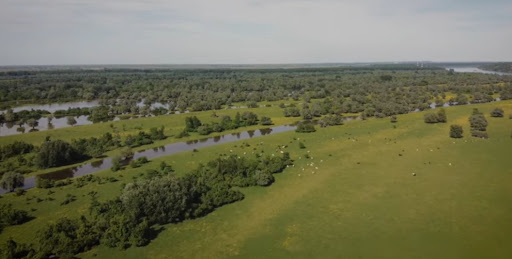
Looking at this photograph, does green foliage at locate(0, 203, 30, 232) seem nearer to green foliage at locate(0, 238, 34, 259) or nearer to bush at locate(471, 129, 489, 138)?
green foliage at locate(0, 238, 34, 259)

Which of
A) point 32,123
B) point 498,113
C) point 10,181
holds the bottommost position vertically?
point 10,181

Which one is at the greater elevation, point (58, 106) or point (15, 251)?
point (58, 106)

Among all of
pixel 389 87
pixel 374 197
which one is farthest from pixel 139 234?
pixel 389 87

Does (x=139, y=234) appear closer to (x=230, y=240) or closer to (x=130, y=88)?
(x=230, y=240)

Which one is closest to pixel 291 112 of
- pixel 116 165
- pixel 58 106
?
pixel 116 165

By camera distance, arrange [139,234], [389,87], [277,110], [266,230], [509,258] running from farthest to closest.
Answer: [389,87], [277,110], [266,230], [139,234], [509,258]

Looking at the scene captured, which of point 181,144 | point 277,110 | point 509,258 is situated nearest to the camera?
point 509,258

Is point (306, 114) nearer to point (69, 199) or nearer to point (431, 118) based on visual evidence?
point (431, 118)
